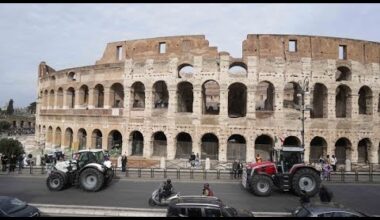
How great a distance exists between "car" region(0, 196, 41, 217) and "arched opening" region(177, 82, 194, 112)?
21.3 m

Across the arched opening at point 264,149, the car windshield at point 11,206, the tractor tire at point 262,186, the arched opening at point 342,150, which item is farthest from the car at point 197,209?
the arched opening at point 342,150

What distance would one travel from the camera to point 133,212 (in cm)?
1409

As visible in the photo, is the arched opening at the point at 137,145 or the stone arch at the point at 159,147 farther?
the arched opening at the point at 137,145

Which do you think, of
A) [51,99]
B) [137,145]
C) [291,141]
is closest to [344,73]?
[291,141]

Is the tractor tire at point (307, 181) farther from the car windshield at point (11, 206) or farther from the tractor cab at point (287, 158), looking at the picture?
the car windshield at point (11, 206)

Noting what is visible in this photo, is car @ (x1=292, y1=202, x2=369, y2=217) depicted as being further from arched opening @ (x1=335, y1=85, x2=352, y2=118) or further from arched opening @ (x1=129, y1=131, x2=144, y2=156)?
arched opening @ (x1=129, y1=131, x2=144, y2=156)

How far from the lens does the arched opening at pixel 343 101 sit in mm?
31844

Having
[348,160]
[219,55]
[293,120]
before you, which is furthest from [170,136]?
[348,160]

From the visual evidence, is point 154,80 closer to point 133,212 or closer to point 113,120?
point 113,120

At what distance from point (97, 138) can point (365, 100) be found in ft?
84.4

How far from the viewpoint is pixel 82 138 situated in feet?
125

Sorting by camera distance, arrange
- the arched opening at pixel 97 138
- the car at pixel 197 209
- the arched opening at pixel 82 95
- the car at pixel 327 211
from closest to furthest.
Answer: the car at pixel 197 209 → the car at pixel 327 211 → the arched opening at pixel 97 138 → the arched opening at pixel 82 95

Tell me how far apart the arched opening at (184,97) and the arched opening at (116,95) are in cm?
641

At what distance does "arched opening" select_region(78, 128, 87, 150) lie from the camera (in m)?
37.6
